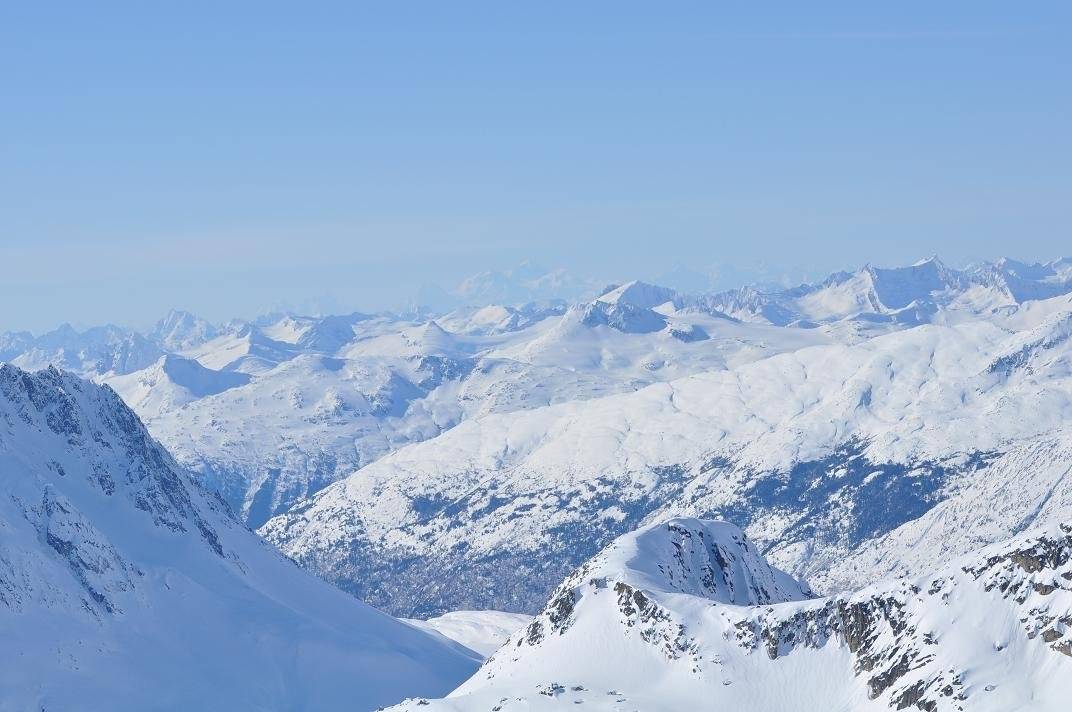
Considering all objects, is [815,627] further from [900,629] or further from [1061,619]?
[1061,619]

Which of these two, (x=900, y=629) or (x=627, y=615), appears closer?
(x=900, y=629)

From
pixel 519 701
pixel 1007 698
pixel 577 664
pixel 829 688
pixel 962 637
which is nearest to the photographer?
pixel 1007 698

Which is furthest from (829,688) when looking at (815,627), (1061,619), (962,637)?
(1061,619)

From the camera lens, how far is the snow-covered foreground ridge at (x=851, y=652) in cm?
14862

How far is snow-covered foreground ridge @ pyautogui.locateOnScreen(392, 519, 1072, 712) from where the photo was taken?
488ft

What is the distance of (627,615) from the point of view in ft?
653

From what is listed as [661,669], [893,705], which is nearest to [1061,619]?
[893,705]

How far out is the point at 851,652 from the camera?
169375 mm

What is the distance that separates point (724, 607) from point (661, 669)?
12.3m

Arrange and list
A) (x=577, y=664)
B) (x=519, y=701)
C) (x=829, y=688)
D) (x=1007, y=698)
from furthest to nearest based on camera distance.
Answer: (x=577, y=664)
(x=519, y=701)
(x=829, y=688)
(x=1007, y=698)

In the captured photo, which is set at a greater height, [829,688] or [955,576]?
[955,576]

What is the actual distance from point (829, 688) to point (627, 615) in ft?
125

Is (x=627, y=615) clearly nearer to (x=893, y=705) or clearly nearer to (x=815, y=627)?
(x=815, y=627)

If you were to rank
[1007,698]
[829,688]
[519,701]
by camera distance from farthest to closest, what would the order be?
1. [519,701]
2. [829,688]
3. [1007,698]
